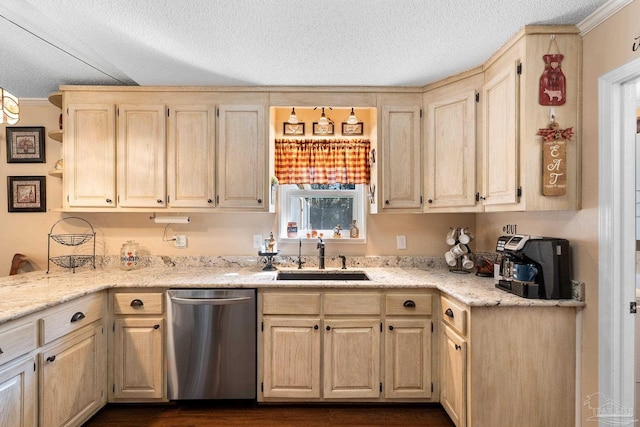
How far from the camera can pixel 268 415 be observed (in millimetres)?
2221

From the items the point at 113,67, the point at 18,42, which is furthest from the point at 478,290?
the point at 18,42

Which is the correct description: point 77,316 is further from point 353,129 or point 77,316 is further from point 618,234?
point 618,234

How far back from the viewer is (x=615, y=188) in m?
1.64

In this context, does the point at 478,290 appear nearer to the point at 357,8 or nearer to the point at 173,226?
the point at 357,8

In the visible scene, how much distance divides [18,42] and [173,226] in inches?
61.5

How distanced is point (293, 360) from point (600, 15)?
264 cm

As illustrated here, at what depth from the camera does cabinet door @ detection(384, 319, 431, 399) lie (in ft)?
7.42

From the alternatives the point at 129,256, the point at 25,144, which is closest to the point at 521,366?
the point at 129,256

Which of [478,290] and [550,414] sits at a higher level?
[478,290]

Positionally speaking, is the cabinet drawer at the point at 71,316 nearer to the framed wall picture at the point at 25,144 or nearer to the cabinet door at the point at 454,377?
the framed wall picture at the point at 25,144

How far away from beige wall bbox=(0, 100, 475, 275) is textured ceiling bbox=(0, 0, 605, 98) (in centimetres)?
71

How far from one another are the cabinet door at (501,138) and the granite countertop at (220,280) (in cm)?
59

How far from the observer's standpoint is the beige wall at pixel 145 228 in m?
2.88

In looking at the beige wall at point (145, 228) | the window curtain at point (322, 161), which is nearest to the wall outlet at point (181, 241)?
the beige wall at point (145, 228)
